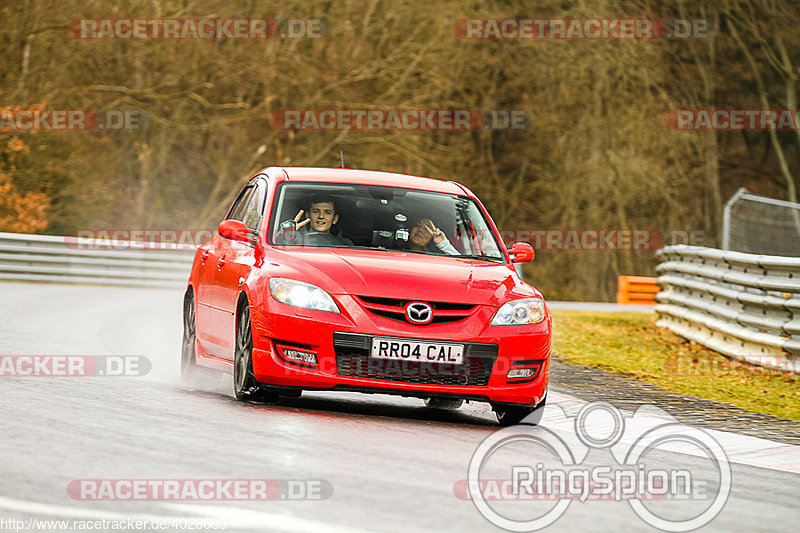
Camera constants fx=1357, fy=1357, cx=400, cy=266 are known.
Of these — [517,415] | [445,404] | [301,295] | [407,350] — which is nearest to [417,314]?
[407,350]

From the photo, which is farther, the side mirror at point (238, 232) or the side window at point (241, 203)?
the side window at point (241, 203)

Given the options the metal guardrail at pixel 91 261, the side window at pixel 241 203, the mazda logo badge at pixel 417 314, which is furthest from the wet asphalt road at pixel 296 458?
the metal guardrail at pixel 91 261

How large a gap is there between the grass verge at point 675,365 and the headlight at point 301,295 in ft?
14.4

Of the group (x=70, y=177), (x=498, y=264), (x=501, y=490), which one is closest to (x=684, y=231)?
(x=70, y=177)

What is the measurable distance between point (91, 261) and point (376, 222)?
1903 cm

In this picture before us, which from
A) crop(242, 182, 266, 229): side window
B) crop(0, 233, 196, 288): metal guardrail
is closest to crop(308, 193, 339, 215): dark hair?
crop(242, 182, 266, 229): side window

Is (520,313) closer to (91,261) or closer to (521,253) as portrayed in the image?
(521,253)

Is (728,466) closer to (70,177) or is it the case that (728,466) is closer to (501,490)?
(501,490)

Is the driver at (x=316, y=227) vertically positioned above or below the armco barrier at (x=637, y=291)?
above

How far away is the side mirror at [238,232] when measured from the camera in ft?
32.0

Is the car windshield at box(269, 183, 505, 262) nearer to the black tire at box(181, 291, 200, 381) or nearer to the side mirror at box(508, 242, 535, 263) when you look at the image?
the side mirror at box(508, 242, 535, 263)

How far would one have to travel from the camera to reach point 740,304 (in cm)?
1575

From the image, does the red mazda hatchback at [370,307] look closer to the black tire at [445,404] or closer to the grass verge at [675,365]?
the black tire at [445,404]

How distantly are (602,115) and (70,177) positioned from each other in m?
14.7
